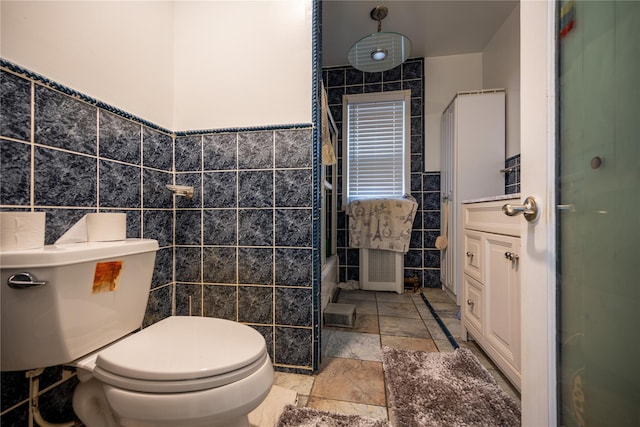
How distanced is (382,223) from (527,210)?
1914 mm

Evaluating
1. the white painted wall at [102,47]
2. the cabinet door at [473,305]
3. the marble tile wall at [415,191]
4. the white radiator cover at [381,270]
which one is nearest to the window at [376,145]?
the marble tile wall at [415,191]

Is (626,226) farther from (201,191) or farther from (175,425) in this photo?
(201,191)

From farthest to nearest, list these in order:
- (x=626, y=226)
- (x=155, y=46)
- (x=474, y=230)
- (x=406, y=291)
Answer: (x=406, y=291)
(x=474, y=230)
(x=155, y=46)
(x=626, y=226)

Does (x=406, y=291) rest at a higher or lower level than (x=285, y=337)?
lower

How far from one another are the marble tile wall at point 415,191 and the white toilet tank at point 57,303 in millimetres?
2164

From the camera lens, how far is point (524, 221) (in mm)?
576

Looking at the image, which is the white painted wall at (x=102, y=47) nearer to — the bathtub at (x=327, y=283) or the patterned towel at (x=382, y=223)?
the bathtub at (x=327, y=283)

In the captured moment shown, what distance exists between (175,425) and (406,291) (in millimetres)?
2270

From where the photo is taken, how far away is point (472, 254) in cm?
144

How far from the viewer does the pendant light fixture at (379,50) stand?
168 centimetres

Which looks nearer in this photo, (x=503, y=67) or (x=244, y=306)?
(x=244, y=306)

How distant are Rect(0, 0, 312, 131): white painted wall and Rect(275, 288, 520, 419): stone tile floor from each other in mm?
1202

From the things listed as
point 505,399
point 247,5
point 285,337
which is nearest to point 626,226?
point 505,399

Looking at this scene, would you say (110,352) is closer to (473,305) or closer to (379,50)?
(473,305)
